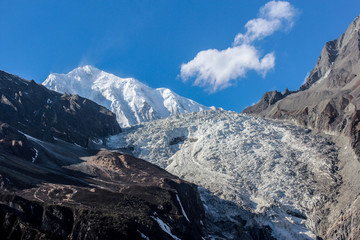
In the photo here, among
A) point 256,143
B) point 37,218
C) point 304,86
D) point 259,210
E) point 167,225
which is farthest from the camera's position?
point 304,86

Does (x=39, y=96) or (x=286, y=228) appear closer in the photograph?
(x=286, y=228)

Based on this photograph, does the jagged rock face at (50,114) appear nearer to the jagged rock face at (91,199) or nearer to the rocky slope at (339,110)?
the jagged rock face at (91,199)

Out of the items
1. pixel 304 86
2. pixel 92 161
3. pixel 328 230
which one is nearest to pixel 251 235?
pixel 328 230

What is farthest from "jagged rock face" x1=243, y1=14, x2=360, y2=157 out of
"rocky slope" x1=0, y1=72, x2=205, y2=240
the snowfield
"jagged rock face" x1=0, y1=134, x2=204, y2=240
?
"rocky slope" x1=0, y1=72, x2=205, y2=240

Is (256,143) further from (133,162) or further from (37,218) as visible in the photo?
(37,218)

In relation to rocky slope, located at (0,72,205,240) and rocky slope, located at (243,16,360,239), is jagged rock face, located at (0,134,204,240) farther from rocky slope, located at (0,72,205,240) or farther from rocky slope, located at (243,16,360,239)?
rocky slope, located at (243,16,360,239)

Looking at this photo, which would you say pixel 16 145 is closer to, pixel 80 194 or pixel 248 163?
pixel 80 194

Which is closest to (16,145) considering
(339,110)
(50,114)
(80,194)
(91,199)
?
(80,194)

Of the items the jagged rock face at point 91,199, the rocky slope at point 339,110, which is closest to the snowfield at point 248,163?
the rocky slope at point 339,110
